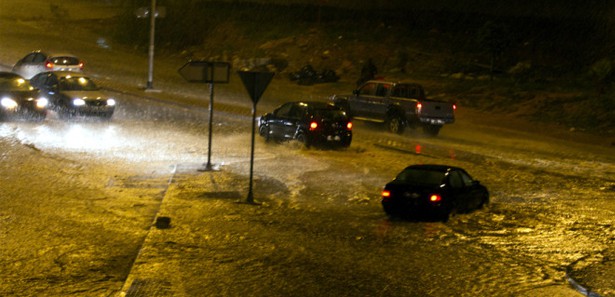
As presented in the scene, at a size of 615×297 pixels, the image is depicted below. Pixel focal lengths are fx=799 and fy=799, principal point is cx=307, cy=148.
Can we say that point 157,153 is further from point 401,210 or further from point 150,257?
point 150,257

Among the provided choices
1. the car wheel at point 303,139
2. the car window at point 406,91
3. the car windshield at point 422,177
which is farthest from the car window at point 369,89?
the car windshield at point 422,177

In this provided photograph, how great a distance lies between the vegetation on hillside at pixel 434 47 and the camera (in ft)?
123

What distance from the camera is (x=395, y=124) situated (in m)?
28.0

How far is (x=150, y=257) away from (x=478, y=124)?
24713 millimetres

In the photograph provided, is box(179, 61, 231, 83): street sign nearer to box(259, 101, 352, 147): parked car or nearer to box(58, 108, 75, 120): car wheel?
box(259, 101, 352, 147): parked car

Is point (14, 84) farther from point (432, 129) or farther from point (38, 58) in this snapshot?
point (432, 129)

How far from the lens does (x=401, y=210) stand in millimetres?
14258

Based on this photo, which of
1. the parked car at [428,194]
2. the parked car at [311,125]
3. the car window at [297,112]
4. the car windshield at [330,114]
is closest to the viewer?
the parked car at [428,194]

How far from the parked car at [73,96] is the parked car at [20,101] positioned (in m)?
0.86

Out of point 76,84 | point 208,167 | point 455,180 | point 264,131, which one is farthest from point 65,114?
point 455,180

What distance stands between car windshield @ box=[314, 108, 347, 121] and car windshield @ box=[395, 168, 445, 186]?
28.4ft

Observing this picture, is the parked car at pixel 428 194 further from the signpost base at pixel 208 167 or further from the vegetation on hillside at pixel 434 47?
the vegetation on hillside at pixel 434 47

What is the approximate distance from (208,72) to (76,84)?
1147cm

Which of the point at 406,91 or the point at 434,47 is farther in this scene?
the point at 434,47
